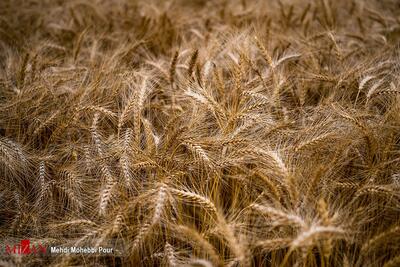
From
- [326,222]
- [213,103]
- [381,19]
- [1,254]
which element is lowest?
[1,254]

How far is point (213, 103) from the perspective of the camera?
1.79 m

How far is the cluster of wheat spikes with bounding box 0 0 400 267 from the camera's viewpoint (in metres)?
1.44

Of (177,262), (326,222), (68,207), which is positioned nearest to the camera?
(326,222)

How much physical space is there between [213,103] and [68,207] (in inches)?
35.3

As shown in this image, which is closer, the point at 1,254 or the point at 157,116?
the point at 1,254

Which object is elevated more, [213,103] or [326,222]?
[213,103]

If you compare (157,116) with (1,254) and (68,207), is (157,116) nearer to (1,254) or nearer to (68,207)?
(68,207)

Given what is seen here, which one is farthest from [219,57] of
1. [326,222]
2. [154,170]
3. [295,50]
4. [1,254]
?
[1,254]

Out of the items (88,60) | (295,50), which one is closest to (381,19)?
(295,50)

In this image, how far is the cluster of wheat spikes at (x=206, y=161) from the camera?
1437 mm

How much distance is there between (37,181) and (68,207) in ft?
0.72

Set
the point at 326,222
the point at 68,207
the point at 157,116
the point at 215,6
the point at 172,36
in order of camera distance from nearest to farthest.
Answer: the point at 326,222
the point at 68,207
the point at 157,116
the point at 172,36
the point at 215,6

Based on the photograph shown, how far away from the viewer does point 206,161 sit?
63.4 inches

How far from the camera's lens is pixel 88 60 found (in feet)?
8.62
